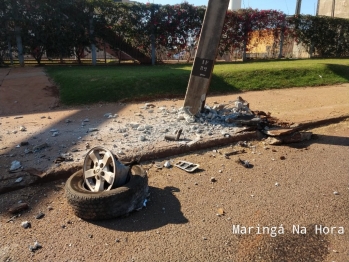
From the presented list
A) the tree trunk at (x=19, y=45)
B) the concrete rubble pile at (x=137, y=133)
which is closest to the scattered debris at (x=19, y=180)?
the concrete rubble pile at (x=137, y=133)

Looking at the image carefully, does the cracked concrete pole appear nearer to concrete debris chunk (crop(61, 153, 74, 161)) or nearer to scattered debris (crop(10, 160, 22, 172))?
concrete debris chunk (crop(61, 153, 74, 161))

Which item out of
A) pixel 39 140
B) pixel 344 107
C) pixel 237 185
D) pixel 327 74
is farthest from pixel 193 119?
pixel 327 74

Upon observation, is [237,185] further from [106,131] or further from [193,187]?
[106,131]

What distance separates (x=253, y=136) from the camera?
5.70 meters

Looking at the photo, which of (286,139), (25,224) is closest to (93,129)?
(25,224)

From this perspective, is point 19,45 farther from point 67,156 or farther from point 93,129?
point 67,156

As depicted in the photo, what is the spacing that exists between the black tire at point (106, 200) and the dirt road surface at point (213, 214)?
0.30 feet

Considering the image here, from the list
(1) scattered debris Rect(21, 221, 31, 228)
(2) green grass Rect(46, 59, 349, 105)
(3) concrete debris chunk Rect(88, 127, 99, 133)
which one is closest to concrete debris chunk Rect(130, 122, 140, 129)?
(3) concrete debris chunk Rect(88, 127, 99, 133)

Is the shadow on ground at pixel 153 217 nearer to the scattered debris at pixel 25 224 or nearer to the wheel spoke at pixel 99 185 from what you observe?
the wheel spoke at pixel 99 185

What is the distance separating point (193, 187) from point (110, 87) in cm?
553

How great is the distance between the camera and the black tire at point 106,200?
3.17 m

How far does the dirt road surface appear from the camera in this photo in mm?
2838

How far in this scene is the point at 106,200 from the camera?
3.16m

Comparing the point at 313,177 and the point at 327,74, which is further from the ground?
the point at 327,74
